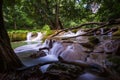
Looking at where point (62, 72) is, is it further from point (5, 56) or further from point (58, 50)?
point (58, 50)

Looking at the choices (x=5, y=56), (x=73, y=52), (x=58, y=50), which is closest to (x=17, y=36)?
(x=58, y=50)

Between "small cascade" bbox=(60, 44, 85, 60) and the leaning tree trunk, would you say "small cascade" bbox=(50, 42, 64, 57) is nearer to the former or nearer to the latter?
"small cascade" bbox=(60, 44, 85, 60)

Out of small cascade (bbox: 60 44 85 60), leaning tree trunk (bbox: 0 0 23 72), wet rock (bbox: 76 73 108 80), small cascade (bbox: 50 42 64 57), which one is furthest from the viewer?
small cascade (bbox: 50 42 64 57)

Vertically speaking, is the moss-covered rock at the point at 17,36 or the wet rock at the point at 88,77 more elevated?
the moss-covered rock at the point at 17,36

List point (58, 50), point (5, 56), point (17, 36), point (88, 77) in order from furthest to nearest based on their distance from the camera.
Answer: point (17, 36)
point (58, 50)
point (88, 77)
point (5, 56)

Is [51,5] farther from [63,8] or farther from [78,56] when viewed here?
[78,56]

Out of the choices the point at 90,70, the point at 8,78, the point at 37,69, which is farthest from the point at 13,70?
the point at 90,70

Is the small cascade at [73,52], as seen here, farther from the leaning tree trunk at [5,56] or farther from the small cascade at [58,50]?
the leaning tree trunk at [5,56]

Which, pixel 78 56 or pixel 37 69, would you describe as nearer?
pixel 37 69

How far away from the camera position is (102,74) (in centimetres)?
429

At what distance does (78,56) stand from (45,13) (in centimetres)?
1223

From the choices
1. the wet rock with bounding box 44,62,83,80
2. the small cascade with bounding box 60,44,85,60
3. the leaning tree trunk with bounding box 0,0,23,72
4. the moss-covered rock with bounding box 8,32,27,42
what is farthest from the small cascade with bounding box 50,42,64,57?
the moss-covered rock with bounding box 8,32,27,42

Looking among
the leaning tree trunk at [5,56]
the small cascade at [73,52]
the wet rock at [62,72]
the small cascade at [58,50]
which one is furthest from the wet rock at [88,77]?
the small cascade at [58,50]

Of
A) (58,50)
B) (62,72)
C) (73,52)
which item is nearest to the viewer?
(62,72)
